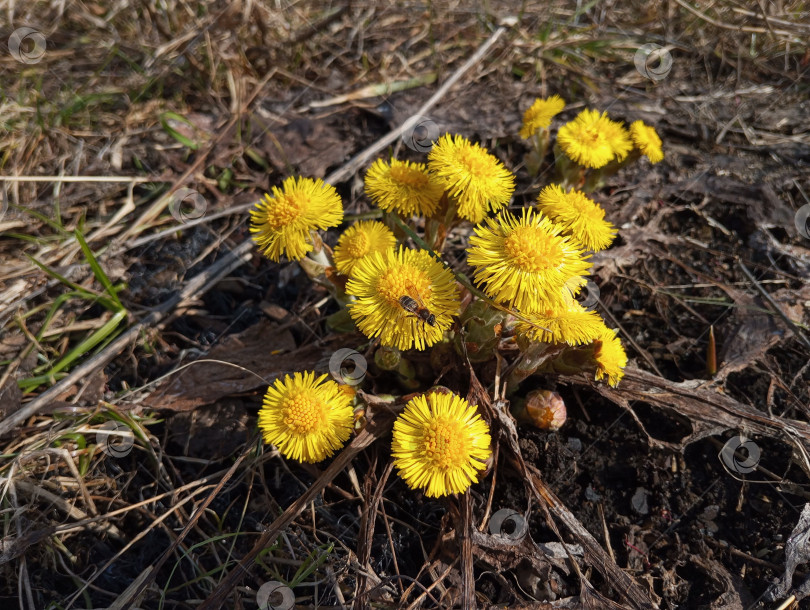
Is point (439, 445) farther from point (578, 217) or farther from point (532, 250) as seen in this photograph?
point (578, 217)

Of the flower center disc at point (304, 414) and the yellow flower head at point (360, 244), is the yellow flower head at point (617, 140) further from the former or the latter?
the flower center disc at point (304, 414)

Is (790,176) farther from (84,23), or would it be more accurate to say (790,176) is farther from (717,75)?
(84,23)

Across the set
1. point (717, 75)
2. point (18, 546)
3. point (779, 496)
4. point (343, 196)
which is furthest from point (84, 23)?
point (779, 496)

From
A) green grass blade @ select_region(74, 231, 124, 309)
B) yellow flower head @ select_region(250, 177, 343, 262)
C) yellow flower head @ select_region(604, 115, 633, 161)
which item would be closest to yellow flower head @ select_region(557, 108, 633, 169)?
yellow flower head @ select_region(604, 115, 633, 161)

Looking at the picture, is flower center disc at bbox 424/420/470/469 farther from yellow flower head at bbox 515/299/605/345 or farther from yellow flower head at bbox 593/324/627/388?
yellow flower head at bbox 593/324/627/388

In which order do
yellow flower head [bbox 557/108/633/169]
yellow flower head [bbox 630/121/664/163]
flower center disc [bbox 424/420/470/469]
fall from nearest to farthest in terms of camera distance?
1. flower center disc [bbox 424/420/470/469]
2. yellow flower head [bbox 557/108/633/169]
3. yellow flower head [bbox 630/121/664/163]

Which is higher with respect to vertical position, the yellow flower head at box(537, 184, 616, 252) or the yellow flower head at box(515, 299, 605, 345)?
the yellow flower head at box(537, 184, 616, 252)

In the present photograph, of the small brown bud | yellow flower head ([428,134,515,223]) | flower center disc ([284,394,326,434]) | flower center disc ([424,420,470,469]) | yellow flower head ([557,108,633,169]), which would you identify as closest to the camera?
flower center disc ([424,420,470,469])

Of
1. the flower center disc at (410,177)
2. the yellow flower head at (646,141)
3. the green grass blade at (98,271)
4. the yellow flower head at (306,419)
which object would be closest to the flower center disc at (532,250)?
the flower center disc at (410,177)
